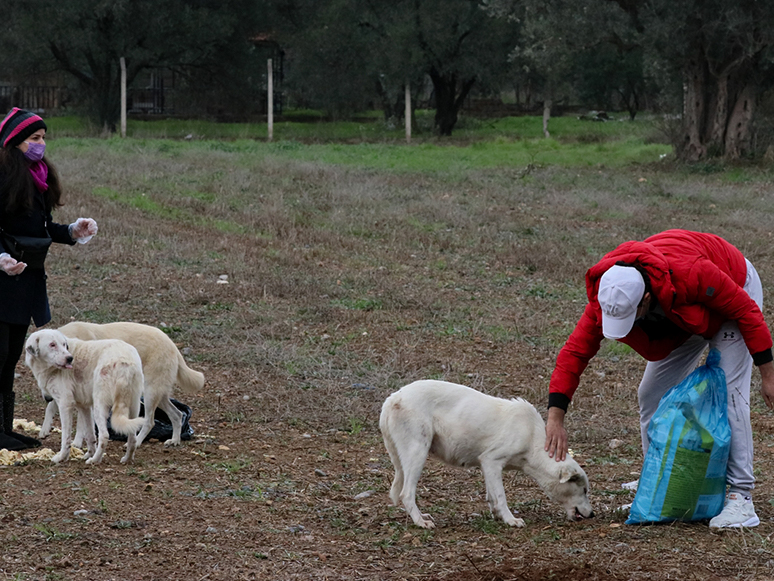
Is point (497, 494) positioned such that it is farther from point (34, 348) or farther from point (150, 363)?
point (34, 348)

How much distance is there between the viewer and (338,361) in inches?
326

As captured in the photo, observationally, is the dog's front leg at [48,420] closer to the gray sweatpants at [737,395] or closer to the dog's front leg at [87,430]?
the dog's front leg at [87,430]

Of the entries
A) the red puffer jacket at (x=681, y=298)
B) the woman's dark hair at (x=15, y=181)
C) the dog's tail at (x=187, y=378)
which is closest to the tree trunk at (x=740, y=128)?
the dog's tail at (x=187, y=378)

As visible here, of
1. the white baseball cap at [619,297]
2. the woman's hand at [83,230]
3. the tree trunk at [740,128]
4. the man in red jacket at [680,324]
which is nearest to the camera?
the white baseball cap at [619,297]

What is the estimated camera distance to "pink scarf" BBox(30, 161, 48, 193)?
18.6ft

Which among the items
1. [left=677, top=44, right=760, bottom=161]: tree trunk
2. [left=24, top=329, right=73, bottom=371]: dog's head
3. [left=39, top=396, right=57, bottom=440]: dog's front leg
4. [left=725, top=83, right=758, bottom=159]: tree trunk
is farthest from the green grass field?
[left=24, top=329, right=73, bottom=371]: dog's head

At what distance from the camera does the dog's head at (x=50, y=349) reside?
554 centimetres

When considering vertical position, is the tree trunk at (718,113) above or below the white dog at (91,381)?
above

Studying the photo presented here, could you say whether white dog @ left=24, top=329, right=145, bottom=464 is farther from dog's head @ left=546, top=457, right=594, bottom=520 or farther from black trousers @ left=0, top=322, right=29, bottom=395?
dog's head @ left=546, top=457, right=594, bottom=520

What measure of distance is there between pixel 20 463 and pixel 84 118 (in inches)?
1253

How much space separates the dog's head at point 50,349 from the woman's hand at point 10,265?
1.29ft

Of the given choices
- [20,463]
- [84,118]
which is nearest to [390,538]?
[20,463]

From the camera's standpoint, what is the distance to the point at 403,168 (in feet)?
74.8

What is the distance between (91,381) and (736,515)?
12.0 feet
